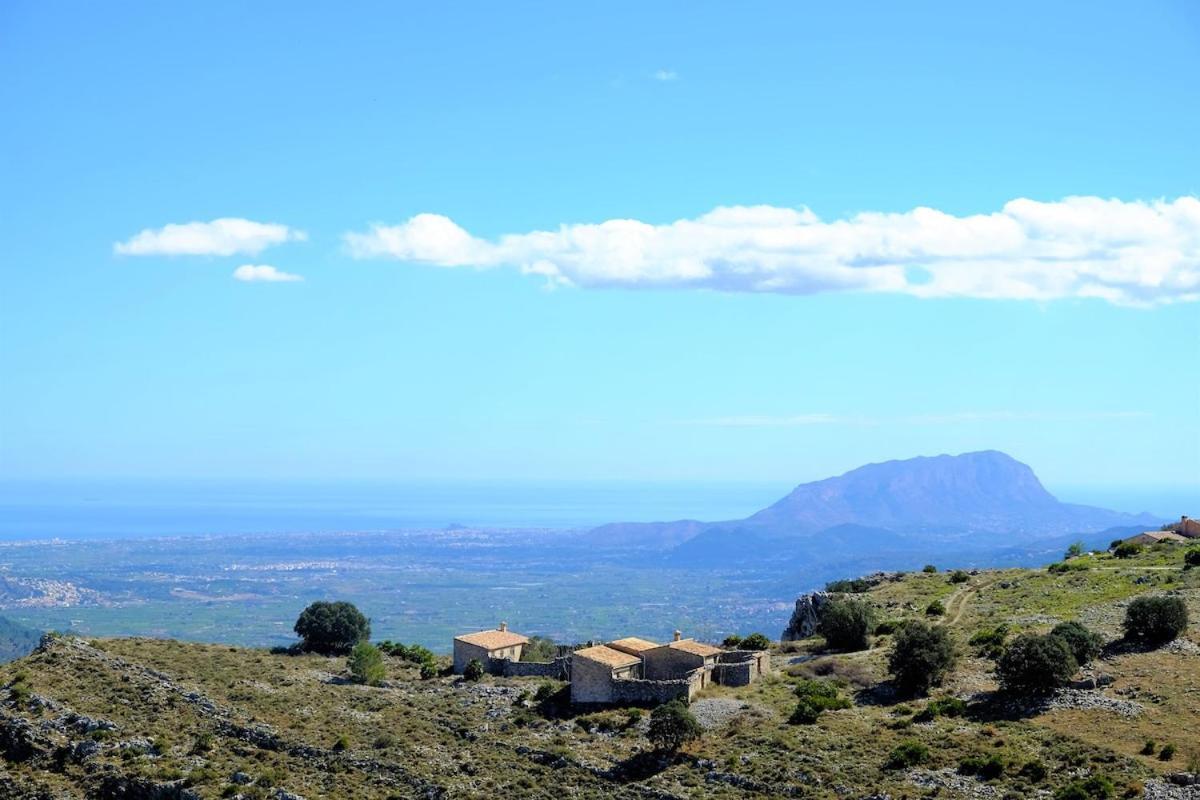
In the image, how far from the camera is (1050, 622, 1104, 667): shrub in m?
49.0

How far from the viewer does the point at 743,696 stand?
51.3m

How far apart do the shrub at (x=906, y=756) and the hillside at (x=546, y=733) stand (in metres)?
0.24

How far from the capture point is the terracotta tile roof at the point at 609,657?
52375 mm

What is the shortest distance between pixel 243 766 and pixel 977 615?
1546 inches

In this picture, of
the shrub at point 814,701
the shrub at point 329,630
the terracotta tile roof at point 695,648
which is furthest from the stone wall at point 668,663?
the shrub at point 329,630

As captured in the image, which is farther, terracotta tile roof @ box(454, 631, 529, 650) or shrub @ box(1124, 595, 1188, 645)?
terracotta tile roof @ box(454, 631, 529, 650)

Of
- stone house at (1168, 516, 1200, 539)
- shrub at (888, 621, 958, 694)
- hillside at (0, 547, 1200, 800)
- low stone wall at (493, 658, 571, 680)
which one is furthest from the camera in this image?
stone house at (1168, 516, 1200, 539)

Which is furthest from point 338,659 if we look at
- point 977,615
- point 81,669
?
point 977,615

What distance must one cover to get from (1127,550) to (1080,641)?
33145mm

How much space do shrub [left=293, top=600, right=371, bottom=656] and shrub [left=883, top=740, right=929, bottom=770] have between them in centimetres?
3630

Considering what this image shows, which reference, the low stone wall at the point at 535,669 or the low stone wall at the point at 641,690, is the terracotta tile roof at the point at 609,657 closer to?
the low stone wall at the point at 641,690

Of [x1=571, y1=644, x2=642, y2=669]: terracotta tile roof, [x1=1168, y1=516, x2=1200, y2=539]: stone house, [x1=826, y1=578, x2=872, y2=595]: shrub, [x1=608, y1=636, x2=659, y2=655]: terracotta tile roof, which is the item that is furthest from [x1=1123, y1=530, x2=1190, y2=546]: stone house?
[x1=571, y1=644, x2=642, y2=669]: terracotta tile roof

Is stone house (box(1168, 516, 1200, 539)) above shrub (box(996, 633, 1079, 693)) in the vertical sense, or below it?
above

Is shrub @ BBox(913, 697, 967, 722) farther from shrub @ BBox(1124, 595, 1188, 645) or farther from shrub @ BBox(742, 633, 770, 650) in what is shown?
shrub @ BBox(742, 633, 770, 650)
